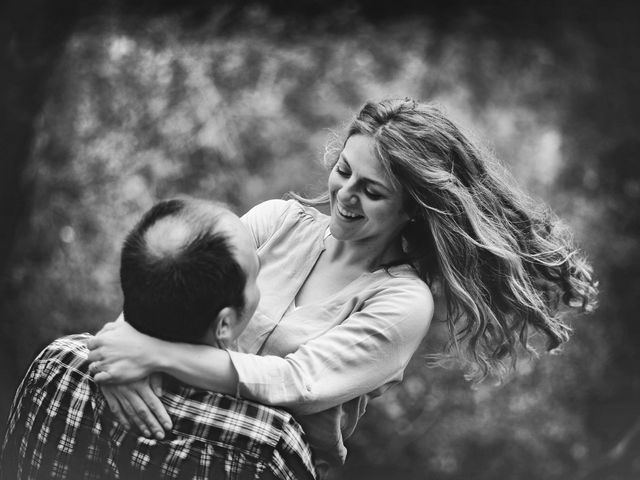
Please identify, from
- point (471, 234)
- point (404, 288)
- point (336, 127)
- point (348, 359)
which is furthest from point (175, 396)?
point (336, 127)

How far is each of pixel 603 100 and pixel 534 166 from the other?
32 cm

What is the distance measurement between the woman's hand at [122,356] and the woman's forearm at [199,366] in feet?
0.04

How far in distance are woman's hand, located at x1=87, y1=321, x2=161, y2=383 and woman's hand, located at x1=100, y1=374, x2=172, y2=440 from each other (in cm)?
1

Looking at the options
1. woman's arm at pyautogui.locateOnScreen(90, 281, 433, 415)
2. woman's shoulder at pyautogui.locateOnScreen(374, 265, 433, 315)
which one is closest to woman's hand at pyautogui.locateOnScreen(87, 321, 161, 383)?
woman's arm at pyautogui.locateOnScreen(90, 281, 433, 415)

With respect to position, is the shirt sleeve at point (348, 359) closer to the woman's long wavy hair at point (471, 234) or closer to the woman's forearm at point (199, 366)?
the woman's forearm at point (199, 366)

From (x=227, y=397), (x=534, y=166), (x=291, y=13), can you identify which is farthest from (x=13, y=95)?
(x=227, y=397)

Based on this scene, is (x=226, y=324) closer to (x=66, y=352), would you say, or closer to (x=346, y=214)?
(x=66, y=352)

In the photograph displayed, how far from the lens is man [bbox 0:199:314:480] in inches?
32.6

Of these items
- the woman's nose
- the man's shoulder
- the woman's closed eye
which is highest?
the woman's closed eye

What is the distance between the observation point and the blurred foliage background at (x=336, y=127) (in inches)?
96.4

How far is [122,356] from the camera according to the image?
2.87 ft

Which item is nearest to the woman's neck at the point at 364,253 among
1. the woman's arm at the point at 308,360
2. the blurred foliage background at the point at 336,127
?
the woman's arm at the point at 308,360

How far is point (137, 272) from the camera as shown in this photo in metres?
0.83

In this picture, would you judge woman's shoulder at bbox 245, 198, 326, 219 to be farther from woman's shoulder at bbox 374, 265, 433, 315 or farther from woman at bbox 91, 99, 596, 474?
woman's shoulder at bbox 374, 265, 433, 315
